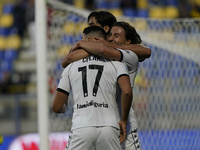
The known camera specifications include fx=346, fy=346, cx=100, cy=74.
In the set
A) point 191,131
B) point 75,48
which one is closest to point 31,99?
point 191,131

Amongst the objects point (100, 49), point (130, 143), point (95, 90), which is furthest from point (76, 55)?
point (130, 143)

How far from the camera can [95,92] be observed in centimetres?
262

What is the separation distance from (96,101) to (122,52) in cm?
46

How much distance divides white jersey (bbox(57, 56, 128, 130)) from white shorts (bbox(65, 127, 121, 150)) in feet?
0.13

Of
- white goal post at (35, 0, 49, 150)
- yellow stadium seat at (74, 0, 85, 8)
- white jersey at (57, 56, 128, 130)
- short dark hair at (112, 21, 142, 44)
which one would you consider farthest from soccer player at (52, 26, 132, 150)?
yellow stadium seat at (74, 0, 85, 8)

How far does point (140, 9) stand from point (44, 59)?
10.0 meters

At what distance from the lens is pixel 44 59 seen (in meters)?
3.36

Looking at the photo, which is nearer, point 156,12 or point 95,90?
point 95,90

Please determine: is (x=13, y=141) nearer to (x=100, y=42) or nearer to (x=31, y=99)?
(x=31, y=99)

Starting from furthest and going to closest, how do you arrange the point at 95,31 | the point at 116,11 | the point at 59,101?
the point at 116,11, the point at 95,31, the point at 59,101

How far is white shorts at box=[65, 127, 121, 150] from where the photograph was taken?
8.38 feet

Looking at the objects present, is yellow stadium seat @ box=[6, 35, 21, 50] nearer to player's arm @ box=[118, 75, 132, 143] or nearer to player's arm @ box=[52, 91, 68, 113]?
player's arm @ box=[52, 91, 68, 113]

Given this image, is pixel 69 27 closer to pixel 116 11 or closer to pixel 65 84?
pixel 65 84

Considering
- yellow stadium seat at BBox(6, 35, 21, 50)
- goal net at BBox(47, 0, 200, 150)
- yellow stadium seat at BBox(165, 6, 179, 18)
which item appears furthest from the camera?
yellow stadium seat at BBox(165, 6, 179, 18)
